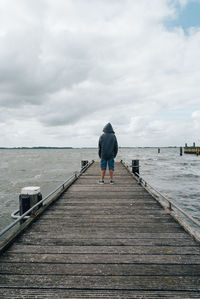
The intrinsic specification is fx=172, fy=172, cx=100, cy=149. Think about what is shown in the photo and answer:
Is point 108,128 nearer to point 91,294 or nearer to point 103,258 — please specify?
point 103,258

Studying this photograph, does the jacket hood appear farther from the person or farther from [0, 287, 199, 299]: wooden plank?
[0, 287, 199, 299]: wooden plank

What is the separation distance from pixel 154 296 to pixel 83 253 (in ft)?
3.88

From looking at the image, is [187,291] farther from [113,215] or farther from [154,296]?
[113,215]

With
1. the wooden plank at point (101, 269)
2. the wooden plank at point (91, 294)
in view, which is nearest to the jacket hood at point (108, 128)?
the wooden plank at point (101, 269)

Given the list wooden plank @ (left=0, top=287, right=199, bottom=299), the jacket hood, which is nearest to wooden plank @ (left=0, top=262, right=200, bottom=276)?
wooden plank @ (left=0, top=287, right=199, bottom=299)

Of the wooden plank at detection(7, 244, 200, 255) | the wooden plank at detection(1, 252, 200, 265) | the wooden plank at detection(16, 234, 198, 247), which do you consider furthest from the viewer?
the wooden plank at detection(16, 234, 198, 247)

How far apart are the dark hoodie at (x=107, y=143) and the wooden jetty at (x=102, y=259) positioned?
3057 millimetres

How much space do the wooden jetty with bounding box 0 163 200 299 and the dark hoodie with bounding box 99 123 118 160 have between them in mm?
3057

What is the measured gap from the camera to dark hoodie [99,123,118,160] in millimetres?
7078

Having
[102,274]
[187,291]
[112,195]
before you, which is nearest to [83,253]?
[102,274]

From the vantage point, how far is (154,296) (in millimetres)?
2014

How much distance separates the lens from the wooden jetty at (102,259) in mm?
2104

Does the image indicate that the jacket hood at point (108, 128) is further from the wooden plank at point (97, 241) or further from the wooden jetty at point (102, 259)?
the wooden plank at point (97, 241)

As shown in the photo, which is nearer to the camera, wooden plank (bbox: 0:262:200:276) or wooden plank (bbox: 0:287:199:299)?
wooden plank (bbox: 0:287:199:299)
